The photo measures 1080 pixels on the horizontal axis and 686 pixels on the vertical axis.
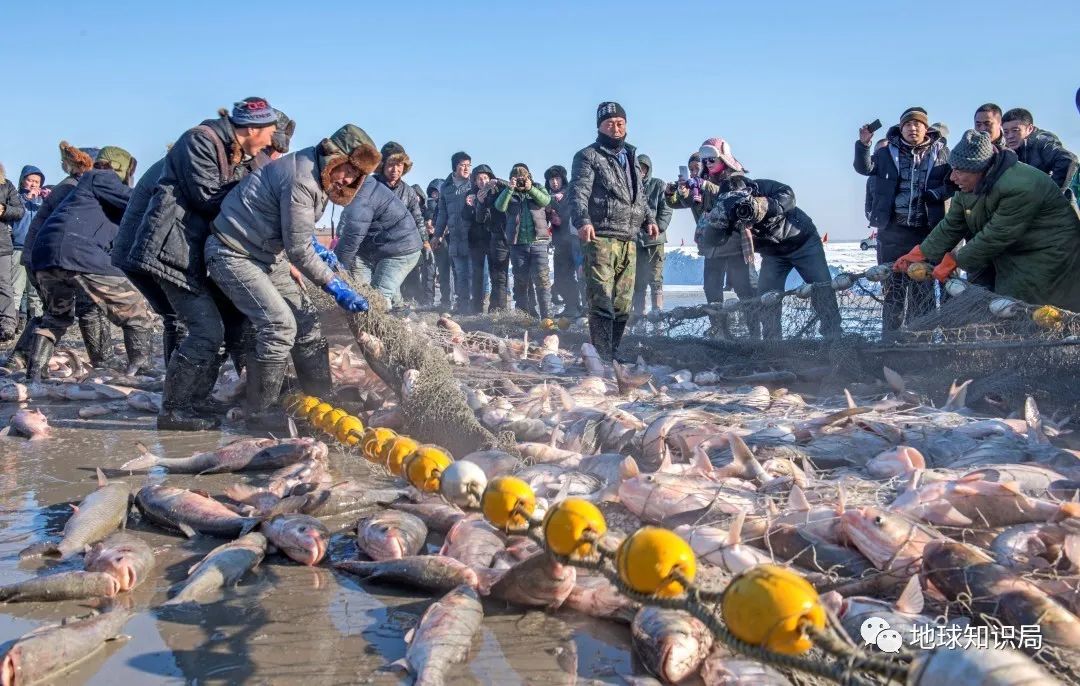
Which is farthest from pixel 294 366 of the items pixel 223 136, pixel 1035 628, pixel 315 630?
pixel 1035 628

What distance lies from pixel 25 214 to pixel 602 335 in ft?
27.8

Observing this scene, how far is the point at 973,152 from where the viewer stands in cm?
727

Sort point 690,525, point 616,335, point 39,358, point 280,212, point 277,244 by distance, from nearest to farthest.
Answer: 1. point 690,525
2. point 280,212
3. point 277,244
4. point 39,358
5. point 616,335

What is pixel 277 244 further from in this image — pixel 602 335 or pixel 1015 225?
pixel 1015 225

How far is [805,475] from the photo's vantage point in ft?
14.9

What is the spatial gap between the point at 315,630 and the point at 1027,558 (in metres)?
2.57

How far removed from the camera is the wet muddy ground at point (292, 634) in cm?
286

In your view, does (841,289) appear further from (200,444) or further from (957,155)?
(200,444)

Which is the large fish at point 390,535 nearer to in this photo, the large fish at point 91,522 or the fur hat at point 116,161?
the large fish at point 91,522

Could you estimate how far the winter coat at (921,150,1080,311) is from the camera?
7227 mm

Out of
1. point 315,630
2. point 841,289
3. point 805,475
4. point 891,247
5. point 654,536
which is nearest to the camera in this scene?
point 654,536

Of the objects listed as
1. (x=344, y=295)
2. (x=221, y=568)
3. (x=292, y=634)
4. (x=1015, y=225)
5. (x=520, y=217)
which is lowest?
(x=292, y=634)


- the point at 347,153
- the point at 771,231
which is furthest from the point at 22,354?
the point at 771,231

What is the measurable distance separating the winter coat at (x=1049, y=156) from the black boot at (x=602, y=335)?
4252 mm
